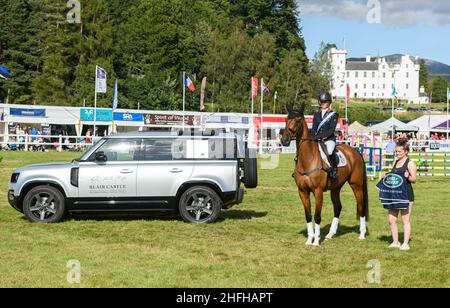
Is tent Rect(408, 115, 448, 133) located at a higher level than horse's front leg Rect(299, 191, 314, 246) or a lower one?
higher

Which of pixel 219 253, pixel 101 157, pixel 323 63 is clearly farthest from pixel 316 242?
pixel 323 63

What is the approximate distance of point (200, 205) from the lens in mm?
13680

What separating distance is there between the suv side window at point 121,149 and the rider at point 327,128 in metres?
4.10

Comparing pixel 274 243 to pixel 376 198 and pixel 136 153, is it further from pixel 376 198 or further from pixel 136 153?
pixel 376 198

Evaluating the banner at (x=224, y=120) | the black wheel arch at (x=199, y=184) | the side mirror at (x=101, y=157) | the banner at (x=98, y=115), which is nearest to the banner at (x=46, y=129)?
the banner at (x=98, y=115)

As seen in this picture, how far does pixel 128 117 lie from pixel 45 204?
1687 inches

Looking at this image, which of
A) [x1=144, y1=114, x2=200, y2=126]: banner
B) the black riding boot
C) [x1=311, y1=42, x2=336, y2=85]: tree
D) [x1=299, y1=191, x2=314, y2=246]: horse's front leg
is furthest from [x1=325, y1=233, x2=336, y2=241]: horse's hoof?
[x1=311, y1=42, x2=336, y2=85]: tree

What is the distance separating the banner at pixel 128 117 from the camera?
2179 inches

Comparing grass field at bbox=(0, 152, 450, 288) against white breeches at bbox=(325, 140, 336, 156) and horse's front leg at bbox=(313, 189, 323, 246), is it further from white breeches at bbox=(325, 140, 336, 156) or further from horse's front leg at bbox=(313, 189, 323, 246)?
white breeches at bbox=(325, 140, 336, 156)

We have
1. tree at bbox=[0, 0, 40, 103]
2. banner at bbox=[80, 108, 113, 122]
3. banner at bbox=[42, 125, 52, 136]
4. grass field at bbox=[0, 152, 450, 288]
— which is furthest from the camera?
tree at bbox=[0, 0, 40, 103]

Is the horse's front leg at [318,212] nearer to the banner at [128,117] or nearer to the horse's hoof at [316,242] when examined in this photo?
the horse's hoof at [316,242]

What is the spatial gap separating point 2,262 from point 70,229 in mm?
3274

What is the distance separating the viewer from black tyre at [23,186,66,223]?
13344mm

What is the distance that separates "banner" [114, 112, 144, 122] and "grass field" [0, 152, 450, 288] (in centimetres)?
3987
